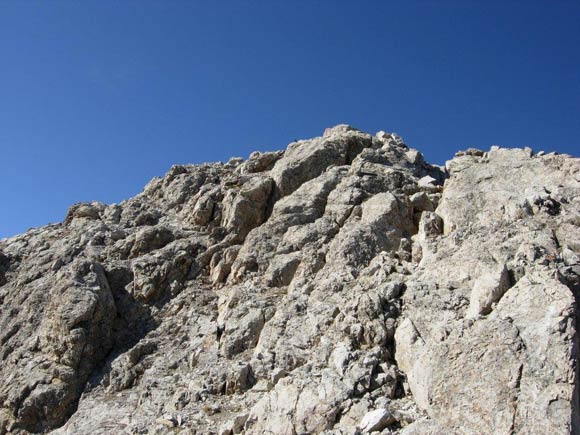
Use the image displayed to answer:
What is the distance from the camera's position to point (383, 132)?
44.0 m

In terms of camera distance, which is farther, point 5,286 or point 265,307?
point 5,286

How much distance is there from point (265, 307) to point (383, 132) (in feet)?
71.8

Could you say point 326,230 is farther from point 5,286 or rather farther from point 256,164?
point 5,286

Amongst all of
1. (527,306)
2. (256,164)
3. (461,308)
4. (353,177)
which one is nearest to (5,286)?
(256,164)

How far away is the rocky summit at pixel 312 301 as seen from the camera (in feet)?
59.1

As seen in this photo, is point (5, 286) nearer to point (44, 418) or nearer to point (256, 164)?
point (44, 418)

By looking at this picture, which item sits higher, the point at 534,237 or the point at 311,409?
the point at 534,237

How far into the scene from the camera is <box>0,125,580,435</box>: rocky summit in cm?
1802

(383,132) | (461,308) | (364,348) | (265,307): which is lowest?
(364,348)

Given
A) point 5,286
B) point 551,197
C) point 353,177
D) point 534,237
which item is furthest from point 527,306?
point 5,286

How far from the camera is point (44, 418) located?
86.3ft

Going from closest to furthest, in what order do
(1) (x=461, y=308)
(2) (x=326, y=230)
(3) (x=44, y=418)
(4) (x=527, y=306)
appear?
(4) (x=527, y=306), (1) (x=461, y=308), (3) (x=44, y=418), (2) (x=326, y=230)

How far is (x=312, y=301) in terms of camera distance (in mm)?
26609

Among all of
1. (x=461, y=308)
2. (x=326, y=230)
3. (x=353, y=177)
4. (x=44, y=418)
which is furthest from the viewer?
(x=353, y=177)
